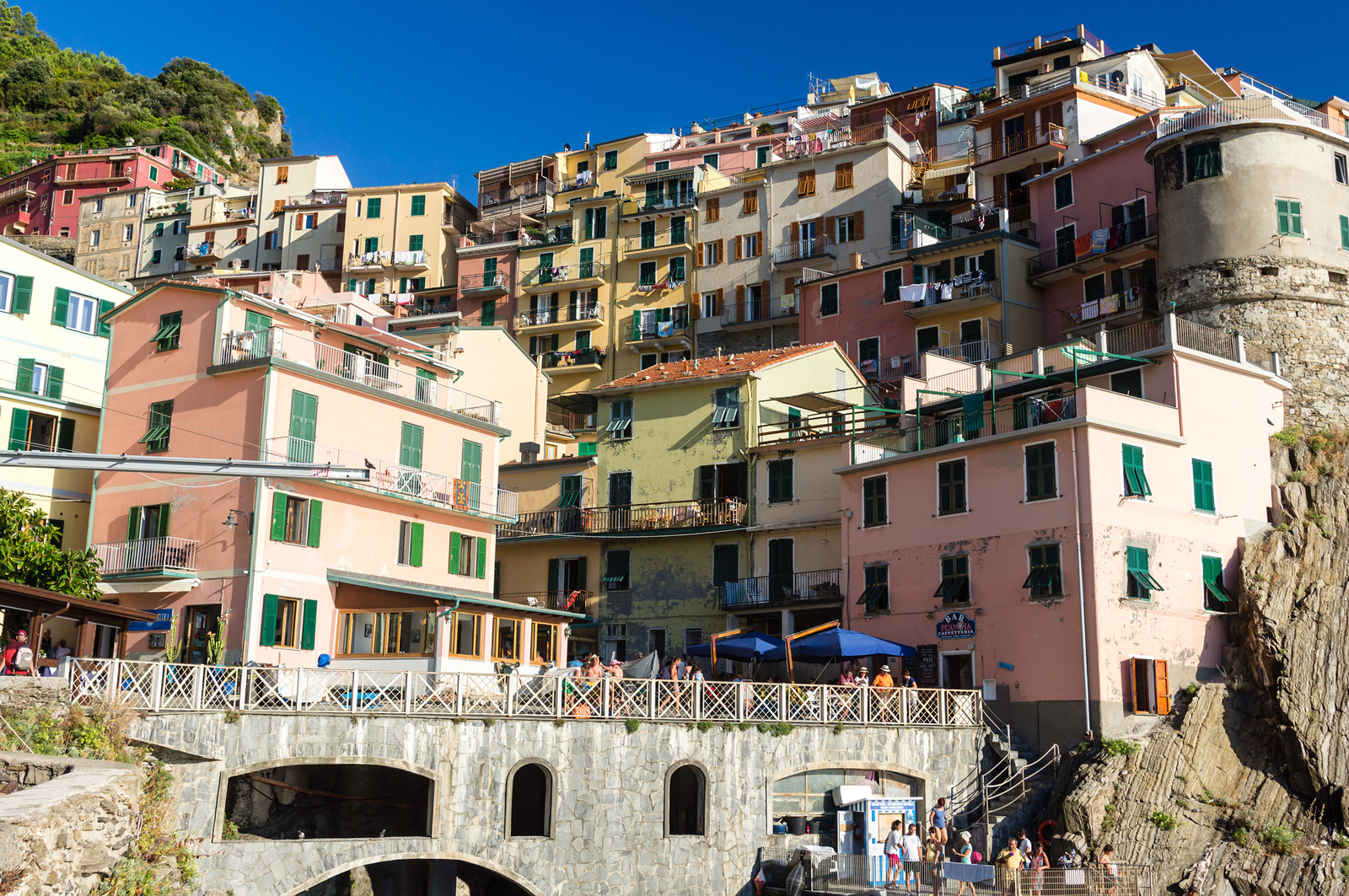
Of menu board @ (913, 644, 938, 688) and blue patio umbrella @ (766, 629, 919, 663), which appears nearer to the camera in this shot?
blue patio umbrella @ (766, 629, 919, 663)

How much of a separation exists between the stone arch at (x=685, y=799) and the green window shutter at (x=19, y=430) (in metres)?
23.8

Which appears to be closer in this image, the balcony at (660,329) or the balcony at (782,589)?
the balcony at (782,589)

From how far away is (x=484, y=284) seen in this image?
7444 centimetres

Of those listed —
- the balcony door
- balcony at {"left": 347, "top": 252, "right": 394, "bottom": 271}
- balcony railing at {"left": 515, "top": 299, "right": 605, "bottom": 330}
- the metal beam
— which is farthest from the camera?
balcony at {"left": 347, "top": 252, "right": 394, "bottom": 271}

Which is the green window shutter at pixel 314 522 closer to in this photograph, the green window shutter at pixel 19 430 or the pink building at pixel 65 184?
the green window shutter at pixel 19 430

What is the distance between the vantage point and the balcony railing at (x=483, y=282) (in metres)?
73.1

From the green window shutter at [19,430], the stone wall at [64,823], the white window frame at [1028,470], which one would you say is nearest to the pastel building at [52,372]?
the green window shutter at [19,430]

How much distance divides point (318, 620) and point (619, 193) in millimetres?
46499

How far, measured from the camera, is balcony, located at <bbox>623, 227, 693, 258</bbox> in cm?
6806

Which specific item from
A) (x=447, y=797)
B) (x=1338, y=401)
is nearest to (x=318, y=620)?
(x=447, y=797)

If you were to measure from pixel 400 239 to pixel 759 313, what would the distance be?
2774 cm

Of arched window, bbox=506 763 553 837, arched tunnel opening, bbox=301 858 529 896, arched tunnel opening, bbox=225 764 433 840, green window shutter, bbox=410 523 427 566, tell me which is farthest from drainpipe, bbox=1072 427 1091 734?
green window shutter, bbox=410 523 427 566

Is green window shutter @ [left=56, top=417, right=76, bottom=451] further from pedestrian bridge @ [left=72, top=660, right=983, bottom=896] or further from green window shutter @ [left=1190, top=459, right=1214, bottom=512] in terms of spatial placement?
green window shutter @ [left=1190, top=459, right=1214, bottom=512]

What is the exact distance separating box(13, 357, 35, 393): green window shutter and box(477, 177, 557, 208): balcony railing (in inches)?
1800
